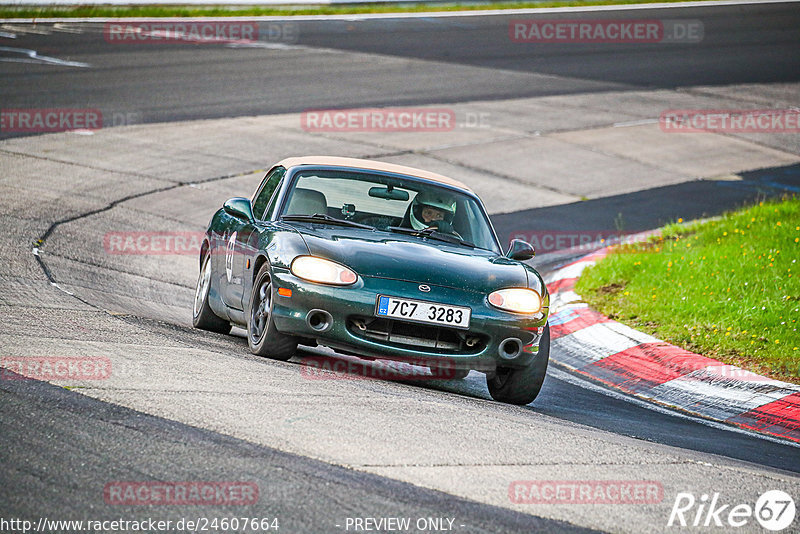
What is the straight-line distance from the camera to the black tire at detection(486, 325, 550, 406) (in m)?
7.01

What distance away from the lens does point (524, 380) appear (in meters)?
7.02

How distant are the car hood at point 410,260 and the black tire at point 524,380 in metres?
0.48

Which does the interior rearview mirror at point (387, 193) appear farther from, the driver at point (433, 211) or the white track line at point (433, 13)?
the white track line at point (433, 13)

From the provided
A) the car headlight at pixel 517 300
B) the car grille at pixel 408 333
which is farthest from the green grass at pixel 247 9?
the car headlight at pixel 517 300

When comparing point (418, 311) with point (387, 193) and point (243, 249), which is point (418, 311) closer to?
point (387, 193)

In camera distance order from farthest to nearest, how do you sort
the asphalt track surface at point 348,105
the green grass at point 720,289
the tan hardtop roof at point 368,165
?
the green grass at point 720,289 < the tan hardtop roof at point 368,165 < the asphalt track surface at point 348,105

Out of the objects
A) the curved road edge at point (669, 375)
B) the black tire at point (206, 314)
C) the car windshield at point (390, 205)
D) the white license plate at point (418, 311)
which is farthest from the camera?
the black tire at point (206, 314)

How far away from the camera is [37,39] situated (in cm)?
2492

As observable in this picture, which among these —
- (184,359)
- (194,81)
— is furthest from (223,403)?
(194,81)

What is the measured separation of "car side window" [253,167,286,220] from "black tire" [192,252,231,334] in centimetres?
65

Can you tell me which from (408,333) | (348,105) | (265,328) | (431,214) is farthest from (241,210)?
(348,105)

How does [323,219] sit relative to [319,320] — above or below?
above

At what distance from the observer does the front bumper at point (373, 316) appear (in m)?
6.56

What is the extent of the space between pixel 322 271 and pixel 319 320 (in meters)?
0.30
